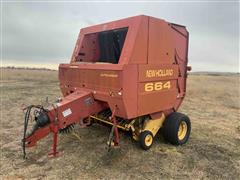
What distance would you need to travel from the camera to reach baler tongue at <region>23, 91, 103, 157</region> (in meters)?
3.94

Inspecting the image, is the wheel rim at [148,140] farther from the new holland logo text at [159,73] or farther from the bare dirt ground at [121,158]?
the new holland logo text at [159,73]

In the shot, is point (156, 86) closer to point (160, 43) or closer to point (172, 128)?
point (160, 43)

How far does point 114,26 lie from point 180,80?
1.99 meters

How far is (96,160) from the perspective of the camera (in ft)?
14.9

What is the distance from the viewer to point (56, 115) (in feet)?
13.2

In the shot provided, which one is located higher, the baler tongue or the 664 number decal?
the 664 number decal

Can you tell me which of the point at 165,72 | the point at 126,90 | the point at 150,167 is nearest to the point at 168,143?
the point at 150,167

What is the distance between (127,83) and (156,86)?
89 cm

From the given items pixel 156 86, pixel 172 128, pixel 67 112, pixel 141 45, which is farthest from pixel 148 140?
pixel 141 45

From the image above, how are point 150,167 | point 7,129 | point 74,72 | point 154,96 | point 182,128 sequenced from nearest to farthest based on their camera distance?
point 150,167
point 154,96
point 74,72
point 182,128
point 7,129

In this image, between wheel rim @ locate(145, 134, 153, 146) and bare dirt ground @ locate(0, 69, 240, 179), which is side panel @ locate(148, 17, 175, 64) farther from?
bare dirt ground @ locate(0, 69, 240, 179)

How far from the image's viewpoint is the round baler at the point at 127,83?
4.13 meters

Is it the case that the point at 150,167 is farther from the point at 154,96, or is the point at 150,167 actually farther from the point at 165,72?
the point at 165,72

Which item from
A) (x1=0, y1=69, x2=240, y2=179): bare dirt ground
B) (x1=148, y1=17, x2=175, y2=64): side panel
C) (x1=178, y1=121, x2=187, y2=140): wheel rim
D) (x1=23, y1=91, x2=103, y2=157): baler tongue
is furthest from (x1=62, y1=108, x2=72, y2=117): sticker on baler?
(x1=178, y1=121, x2=187, y2=140): wheel rim
